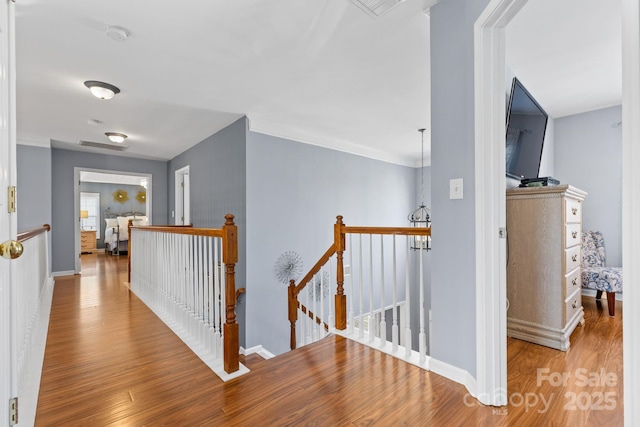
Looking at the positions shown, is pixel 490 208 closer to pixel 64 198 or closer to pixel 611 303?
pixel 611 303

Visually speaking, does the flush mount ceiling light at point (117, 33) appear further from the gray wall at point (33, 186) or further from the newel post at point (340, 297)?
the gray wall at point (33, 186)

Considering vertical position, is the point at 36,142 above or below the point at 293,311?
above

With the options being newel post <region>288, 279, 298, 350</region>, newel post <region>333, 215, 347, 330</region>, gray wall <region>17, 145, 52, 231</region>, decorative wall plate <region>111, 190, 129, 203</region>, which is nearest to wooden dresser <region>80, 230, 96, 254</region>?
decorative wall plate <region>111, 190, 129, 203</region>

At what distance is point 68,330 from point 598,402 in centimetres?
397

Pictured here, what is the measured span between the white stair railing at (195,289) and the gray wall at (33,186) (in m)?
2.52

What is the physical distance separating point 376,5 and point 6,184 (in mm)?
2031

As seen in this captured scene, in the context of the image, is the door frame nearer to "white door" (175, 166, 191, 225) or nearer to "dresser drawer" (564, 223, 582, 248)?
"dresser drawer" (564, 223, 582, 248)

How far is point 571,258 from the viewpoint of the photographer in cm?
227

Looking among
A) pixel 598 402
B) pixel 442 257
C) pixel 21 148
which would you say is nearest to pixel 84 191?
pixel 21 148

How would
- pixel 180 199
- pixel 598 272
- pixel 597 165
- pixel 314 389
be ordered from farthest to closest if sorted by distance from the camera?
pixel 180 199 < pixel 597 165 < pixel 598 272 < pixel 314 389

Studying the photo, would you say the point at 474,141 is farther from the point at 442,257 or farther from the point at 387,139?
the point at 387,139

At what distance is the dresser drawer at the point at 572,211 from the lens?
2.18 metres

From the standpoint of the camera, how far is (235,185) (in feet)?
13.8

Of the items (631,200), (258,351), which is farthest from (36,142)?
(631,200)
